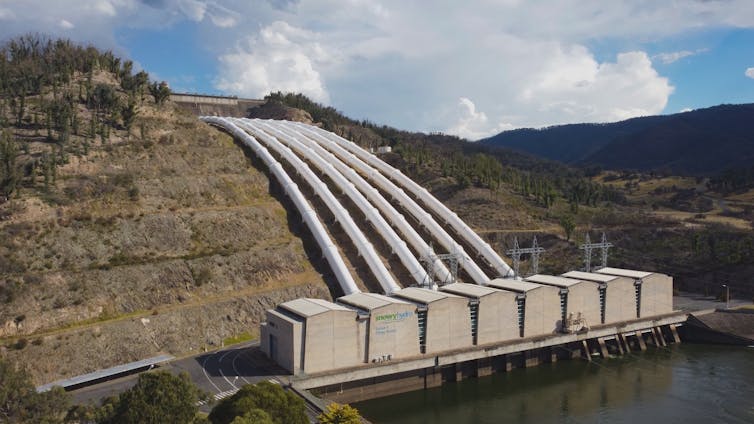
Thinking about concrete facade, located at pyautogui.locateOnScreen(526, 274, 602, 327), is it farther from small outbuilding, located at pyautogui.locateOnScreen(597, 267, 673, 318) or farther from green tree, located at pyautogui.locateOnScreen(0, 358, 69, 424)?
green tree, located at pyautogui.locateOnScreen(0, 358, 69, 424)

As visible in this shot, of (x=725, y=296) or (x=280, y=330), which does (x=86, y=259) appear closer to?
(x=280, y=330)

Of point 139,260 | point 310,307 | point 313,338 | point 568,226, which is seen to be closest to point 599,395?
point 313,338

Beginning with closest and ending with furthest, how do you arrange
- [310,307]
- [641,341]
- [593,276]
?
[310,307], [641,341], [593,276]

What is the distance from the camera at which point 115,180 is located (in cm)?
6038

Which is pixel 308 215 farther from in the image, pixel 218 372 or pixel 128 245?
pixel 218 372

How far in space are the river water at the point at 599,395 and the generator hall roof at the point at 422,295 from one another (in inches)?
305

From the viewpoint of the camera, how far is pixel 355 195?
79562 millimetres

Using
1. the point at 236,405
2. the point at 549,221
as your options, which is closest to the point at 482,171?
the point at 549,221

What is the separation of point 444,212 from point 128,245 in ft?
143

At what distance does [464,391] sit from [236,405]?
2641 cm

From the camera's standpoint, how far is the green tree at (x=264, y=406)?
28328 mm

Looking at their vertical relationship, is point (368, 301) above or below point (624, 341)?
above

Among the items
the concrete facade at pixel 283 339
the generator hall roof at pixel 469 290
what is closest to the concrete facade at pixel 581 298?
the generator hall roof at pixel 469 290

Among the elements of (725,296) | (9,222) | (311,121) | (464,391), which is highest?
(311,121)
